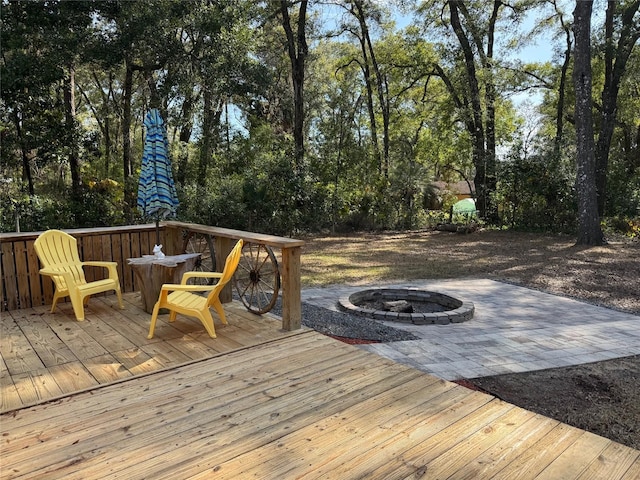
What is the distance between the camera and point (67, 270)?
4.17 meters

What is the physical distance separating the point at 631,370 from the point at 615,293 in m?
3.29

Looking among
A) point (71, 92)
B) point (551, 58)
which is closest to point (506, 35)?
point (551, 58)

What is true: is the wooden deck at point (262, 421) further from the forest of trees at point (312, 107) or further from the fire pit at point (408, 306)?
the forest of trees at point (312, 107)

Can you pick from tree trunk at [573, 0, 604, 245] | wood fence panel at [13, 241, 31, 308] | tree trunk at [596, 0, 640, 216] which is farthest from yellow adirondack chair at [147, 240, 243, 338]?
tree trunk at [596, 0, 640, 216]

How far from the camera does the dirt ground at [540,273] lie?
3035 mm

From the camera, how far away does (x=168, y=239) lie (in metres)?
5.15

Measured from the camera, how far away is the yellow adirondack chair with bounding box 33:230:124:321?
3.92 metres

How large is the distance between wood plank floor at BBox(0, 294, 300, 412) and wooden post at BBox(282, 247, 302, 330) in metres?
0.11

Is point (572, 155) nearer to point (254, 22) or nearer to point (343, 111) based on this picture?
point (343, 111)

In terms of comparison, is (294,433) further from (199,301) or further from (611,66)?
(611,66)

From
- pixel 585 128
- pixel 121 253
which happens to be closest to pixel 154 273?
pixel 121 253

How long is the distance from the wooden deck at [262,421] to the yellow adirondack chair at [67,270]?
637 mm

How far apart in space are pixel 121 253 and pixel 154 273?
3.66 feet

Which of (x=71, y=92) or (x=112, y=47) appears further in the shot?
(x=71, y=92)
